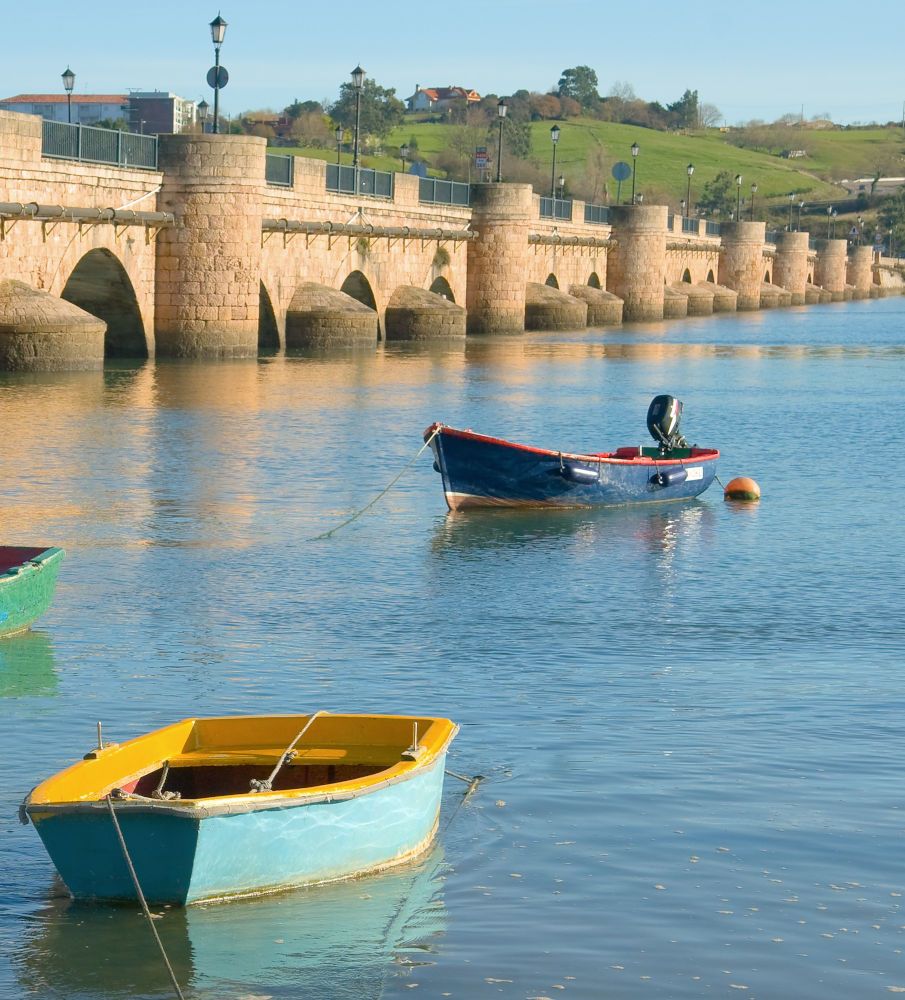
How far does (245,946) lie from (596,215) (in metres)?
78.6

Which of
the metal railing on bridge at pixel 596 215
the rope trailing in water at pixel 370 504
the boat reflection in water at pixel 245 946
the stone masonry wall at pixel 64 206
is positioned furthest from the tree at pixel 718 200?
the boat reflection in water at pixel 245 946

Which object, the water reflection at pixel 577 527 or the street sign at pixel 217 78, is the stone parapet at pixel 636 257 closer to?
the street sign at pixel 217 78

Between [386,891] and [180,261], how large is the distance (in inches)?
1374

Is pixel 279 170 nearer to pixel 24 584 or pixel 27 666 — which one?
pixel 24 584

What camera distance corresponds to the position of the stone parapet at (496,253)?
214ft

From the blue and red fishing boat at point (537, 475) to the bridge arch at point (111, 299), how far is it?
19.9 metres

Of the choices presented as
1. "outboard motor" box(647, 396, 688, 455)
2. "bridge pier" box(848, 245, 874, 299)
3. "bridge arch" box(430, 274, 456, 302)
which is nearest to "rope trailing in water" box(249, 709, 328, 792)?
"outboard motor" box(647, 396, 688, 455)

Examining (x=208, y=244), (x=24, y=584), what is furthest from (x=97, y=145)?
(x=24, y=584)

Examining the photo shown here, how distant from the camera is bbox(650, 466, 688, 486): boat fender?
24359 mm

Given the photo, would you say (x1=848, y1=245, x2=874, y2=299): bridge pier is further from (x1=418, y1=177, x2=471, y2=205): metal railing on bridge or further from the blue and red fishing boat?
the blue and red fishing boat

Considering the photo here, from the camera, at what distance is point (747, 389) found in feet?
147

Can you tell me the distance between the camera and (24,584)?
48.4 feet

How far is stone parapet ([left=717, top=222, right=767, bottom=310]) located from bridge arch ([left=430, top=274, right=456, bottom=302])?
51344 mm

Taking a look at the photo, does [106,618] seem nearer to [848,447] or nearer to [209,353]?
[848,447]
